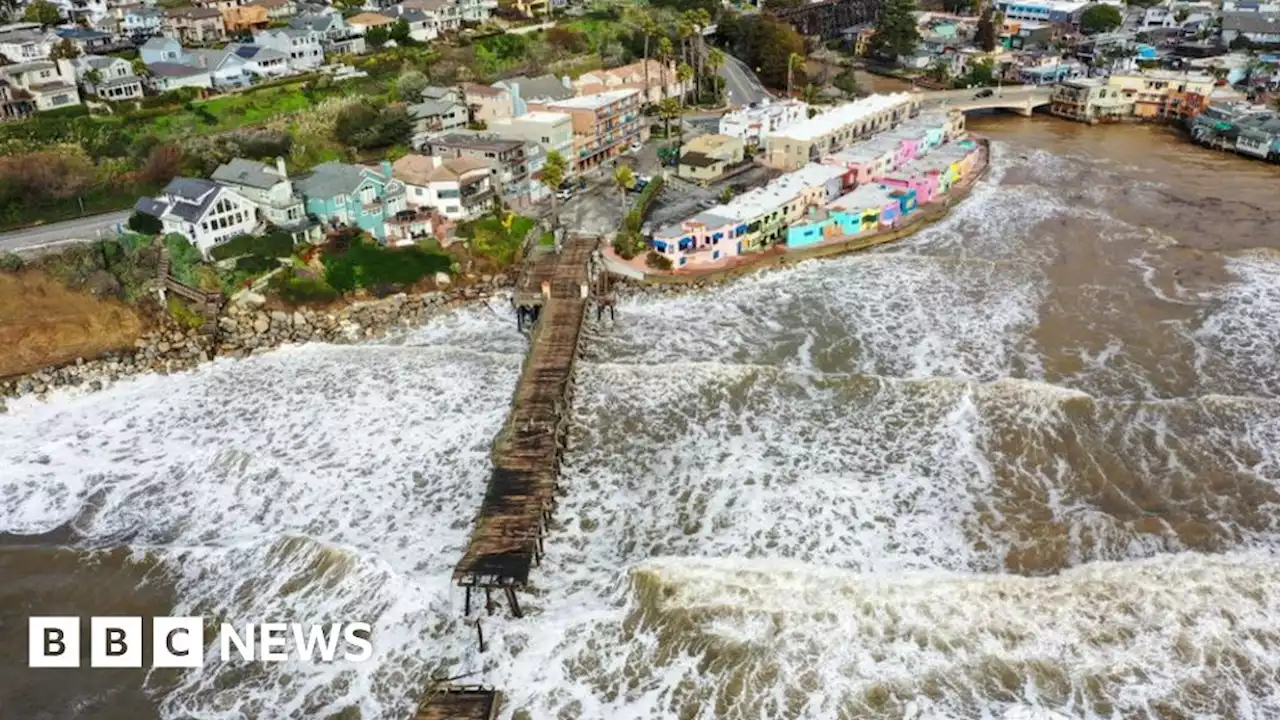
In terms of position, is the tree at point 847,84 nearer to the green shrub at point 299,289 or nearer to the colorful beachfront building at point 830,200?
the colorful beachfront building at point 830,200

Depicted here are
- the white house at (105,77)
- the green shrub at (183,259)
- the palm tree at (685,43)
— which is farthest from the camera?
the palm tree at (685,43)

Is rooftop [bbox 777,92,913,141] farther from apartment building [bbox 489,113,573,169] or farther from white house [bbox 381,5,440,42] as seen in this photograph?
white house [bbox 381,5,440,42]

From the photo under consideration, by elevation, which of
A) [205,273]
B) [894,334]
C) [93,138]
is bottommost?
[894,334]

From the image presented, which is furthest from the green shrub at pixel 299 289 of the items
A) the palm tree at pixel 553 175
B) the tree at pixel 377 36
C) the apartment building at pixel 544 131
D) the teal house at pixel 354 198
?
the tree at pixel 377 36

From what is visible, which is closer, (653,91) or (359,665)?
(359,665)

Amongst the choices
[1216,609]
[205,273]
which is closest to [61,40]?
[205,273]

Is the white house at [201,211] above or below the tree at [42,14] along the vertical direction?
below

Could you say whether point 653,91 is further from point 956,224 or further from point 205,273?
point 205,273

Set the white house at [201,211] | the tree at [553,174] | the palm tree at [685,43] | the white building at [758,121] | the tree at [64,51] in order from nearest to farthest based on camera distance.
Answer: the white house at [201,211], the tree at [553,174], the white building at [758,121], the tree at [64,51], the palm tree at [685,43]
